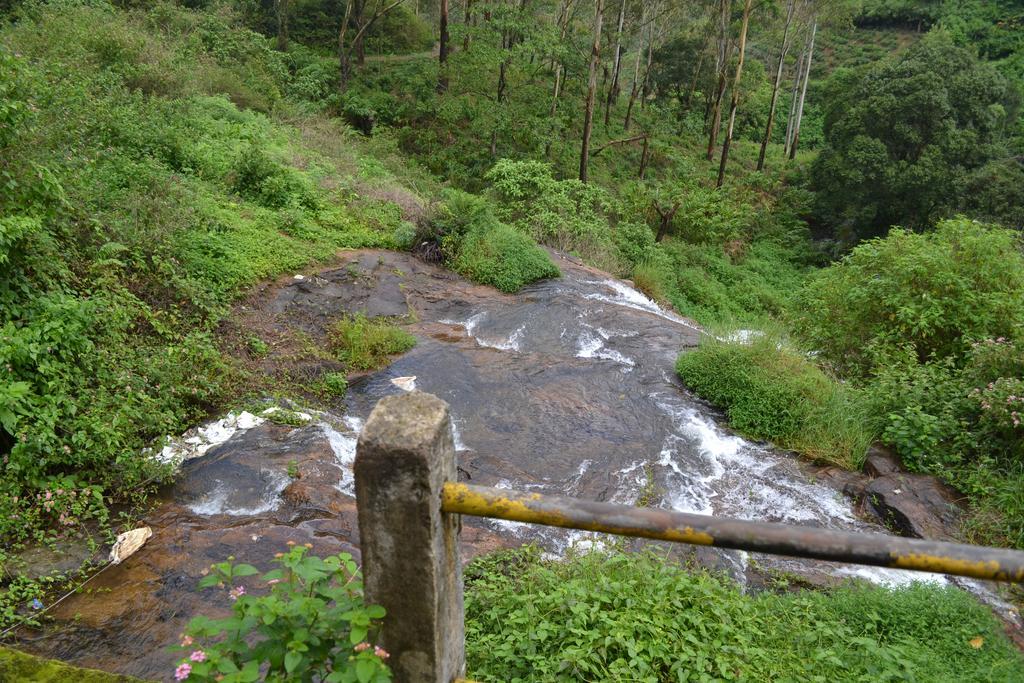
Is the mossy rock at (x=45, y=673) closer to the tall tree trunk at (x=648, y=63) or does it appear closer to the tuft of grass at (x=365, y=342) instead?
the tuft of grass at (x=365, y=342)

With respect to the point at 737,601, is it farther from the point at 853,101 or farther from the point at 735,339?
the point at 853,101

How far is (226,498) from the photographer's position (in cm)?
517

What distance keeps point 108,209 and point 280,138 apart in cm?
650

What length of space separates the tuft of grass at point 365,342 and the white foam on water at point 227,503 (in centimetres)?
262

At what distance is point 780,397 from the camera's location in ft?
23.6

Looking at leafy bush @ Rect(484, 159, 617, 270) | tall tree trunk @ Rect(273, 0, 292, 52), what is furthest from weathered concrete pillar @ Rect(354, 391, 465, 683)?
tall tree trunk @ Rect(273, 0, 292, 52)

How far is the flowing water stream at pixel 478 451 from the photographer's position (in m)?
4.23

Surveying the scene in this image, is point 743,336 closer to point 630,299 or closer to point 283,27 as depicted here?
point 630,299

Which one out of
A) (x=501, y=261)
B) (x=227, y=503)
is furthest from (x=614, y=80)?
(x=227, y=503)

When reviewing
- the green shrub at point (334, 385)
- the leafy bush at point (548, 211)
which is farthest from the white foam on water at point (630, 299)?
the green shrub at point (334, 385)

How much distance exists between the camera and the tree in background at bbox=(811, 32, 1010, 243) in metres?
19.2

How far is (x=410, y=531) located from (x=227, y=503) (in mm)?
4133

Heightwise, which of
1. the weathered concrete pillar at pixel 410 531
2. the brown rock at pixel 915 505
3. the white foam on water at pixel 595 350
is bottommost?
the brown rock at pixel 915 505

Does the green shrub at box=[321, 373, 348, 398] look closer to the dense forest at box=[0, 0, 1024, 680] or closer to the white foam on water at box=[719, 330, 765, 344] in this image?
the dense forest at box=[0, 0, 1024, 680]
